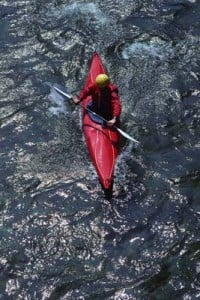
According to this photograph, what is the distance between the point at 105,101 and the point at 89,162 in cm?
126

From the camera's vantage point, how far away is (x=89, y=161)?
1034 centimetres

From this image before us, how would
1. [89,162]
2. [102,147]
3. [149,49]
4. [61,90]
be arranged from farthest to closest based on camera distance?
[149,49]
[61,90]
[89,162]
[102,147]

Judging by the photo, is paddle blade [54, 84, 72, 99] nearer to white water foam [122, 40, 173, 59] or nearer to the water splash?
the water splash

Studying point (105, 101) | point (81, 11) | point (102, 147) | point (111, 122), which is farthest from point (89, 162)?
point (81, 11)

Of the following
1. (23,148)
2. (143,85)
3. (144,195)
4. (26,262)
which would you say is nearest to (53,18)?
(143,85)

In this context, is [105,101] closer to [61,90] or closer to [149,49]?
[61,90]

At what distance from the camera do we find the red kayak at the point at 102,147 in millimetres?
9734

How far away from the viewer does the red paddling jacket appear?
1058cm

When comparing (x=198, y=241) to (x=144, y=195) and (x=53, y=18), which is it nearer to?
(x=144, y=195)

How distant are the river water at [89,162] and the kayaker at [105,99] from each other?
506mm

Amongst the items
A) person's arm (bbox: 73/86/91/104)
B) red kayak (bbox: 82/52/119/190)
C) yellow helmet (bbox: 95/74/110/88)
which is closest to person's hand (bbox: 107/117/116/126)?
red kayak (bbox: 82/52/119/190)

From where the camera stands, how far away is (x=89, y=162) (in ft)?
33.9

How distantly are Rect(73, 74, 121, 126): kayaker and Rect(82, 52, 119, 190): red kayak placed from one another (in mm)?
212

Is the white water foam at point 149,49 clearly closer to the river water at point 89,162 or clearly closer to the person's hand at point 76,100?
the river water at point 89,162
